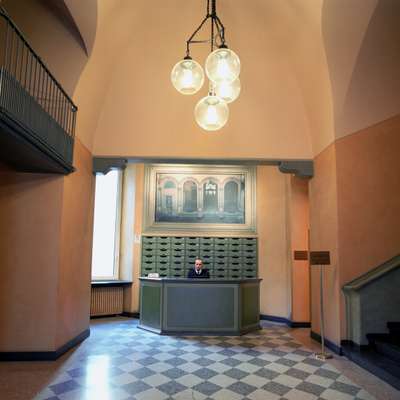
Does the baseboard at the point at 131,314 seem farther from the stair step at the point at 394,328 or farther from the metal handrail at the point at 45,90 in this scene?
the stair step at the point at 394,328

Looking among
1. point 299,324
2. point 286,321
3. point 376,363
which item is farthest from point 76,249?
point 286,321

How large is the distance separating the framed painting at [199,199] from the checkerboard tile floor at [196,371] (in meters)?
3.19

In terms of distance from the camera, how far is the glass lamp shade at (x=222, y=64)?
3.54m

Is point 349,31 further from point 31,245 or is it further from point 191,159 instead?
point 31,245

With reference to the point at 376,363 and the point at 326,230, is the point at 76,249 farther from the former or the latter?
the point at 376,363

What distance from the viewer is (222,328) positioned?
721cm

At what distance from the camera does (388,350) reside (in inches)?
201

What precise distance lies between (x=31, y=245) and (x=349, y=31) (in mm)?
5637

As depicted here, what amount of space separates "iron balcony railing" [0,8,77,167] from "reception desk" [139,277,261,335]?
3.27 m

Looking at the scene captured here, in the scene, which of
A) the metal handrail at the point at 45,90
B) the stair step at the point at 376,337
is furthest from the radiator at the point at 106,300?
the stair step at the point at 376,337

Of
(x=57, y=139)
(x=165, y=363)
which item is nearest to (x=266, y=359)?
(x=165, y=363)

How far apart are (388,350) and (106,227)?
22.8 feet

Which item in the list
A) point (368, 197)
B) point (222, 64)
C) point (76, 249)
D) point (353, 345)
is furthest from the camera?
point (76, 249)

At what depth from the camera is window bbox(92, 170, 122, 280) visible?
9.52 meters
